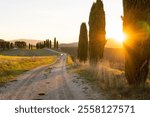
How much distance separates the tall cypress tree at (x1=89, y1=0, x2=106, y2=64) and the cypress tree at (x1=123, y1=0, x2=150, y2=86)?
16.5 m

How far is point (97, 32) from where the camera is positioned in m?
32.1

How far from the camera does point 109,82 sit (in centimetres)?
1538

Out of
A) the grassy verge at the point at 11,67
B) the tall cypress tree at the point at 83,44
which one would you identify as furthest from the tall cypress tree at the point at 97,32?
the tall cypress tree at the point at 83,44

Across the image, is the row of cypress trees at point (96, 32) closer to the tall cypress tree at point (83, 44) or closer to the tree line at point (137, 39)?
the tall cypress tree at point (83, 44)

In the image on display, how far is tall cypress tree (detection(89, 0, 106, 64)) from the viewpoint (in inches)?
1255

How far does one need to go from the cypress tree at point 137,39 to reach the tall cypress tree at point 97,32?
16474 mm

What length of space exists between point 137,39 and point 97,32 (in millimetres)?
17817

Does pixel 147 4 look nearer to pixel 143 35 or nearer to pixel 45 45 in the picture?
pixel 143 35

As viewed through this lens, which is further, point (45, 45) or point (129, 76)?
point (45, 45)

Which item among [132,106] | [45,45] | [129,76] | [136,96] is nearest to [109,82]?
[129,76]

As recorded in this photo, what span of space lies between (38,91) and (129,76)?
15.4ft

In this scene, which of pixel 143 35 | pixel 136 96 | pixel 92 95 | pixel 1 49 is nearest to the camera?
pixel 136 96

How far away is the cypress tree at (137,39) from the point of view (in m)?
14.1

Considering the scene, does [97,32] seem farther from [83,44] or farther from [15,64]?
[15,64]
